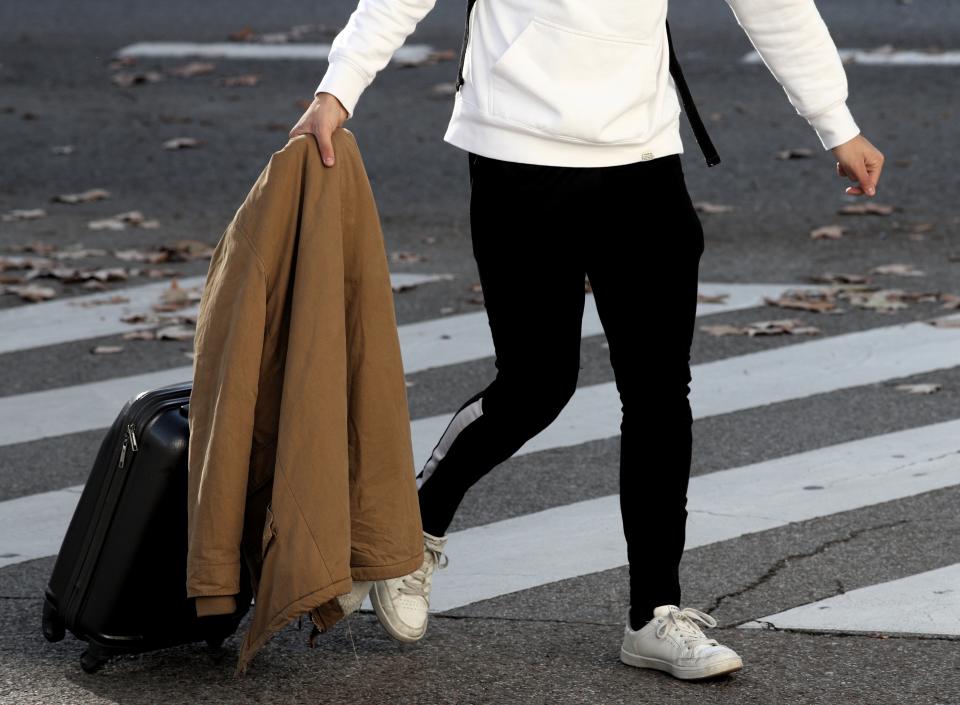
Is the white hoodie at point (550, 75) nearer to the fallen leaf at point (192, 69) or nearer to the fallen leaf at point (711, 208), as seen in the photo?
the fallen leaf at point (711, 208)

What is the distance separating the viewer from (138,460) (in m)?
3.46

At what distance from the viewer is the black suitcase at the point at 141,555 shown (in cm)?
344

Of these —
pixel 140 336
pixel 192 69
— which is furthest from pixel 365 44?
pixel 192 69

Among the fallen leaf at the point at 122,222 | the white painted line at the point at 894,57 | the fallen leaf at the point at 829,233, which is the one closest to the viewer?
the fallen leaf at the point at 829,233

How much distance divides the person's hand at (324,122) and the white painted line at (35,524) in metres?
1.56

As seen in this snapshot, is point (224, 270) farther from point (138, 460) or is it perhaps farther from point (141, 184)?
point (141, 184)

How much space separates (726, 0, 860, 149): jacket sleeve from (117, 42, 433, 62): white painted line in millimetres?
9364

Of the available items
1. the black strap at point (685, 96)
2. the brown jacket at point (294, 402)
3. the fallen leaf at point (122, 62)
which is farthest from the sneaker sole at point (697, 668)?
the fallen leaf at point (122, 62)

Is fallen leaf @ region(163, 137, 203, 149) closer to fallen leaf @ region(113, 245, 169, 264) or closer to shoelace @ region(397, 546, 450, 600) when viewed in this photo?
fallen leaf @ region(113, 245, 169, 264)

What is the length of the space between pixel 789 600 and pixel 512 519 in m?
0.95

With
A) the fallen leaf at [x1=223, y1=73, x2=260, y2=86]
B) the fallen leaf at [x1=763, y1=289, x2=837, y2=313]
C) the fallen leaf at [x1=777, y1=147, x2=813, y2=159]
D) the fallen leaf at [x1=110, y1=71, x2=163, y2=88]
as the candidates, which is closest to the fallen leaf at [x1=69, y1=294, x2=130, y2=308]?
the fallen leaf at [x1=763, y1=289, x2=837, y2=313]

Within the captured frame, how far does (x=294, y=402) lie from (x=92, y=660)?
746 millimetres

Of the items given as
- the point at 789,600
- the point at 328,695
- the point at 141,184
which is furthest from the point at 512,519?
the point at 141,184

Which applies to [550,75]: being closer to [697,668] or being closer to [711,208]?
[697,668]
